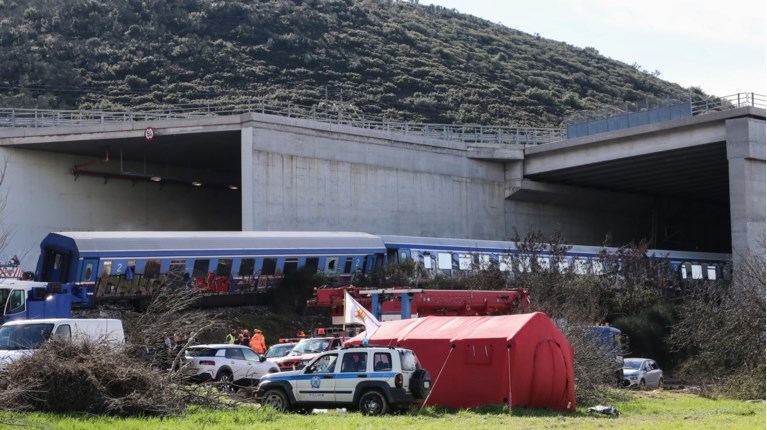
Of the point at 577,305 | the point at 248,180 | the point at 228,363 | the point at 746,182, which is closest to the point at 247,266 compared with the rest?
the point at 248,180

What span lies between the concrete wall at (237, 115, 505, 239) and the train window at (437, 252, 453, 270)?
7.12m

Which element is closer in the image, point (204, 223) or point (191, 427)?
point (191, 427)

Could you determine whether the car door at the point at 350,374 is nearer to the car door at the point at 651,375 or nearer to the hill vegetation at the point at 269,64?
the car door at the point at 651,375

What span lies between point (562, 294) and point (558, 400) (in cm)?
1823

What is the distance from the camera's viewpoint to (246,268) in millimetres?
40562

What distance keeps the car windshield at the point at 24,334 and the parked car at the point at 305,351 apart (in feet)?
22.2

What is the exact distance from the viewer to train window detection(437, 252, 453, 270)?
150 ft

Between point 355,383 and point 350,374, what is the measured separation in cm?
22

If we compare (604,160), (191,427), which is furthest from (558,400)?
(604,160)

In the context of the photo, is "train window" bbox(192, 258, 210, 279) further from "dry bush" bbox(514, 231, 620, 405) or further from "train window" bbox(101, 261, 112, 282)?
"dry bush" bbox(514, 231, 620, 405)

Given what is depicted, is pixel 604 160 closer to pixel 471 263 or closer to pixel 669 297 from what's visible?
pixel 669 297

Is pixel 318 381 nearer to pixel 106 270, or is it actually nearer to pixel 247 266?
pixel 106 270

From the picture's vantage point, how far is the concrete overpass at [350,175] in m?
48.0

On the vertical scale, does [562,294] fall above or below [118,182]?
below
